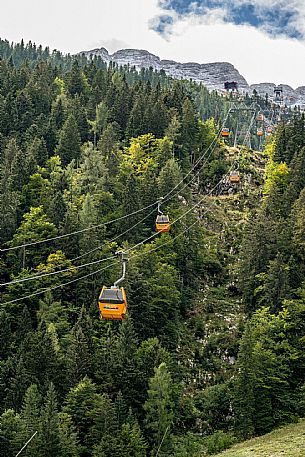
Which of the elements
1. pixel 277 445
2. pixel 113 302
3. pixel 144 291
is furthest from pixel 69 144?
pixel 113 302

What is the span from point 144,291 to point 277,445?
51.3ft

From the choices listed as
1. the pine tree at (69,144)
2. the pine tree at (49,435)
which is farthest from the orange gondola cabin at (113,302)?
the pine tree at (69,144)

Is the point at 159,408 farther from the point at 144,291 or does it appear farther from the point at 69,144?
the point at 69,144

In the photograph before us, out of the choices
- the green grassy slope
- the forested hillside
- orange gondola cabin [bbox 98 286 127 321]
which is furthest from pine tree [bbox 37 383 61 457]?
orange gondola cabin [bbox 98 286 127 321]

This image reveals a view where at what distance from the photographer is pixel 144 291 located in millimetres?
40812

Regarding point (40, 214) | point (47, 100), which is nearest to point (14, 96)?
point (47, 100)

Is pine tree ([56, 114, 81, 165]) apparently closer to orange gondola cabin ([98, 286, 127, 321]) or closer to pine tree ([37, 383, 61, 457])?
pine tree ([37, 383, 61, 457])

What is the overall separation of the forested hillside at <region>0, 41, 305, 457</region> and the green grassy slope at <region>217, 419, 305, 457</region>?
1572mm

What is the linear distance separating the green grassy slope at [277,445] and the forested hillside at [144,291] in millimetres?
1572

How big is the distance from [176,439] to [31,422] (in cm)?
924

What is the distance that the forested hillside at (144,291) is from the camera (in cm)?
3197

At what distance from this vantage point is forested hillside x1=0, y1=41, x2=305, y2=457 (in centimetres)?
3197

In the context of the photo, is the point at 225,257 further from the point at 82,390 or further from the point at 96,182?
the point at 82,390

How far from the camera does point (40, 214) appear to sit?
47.0 m
